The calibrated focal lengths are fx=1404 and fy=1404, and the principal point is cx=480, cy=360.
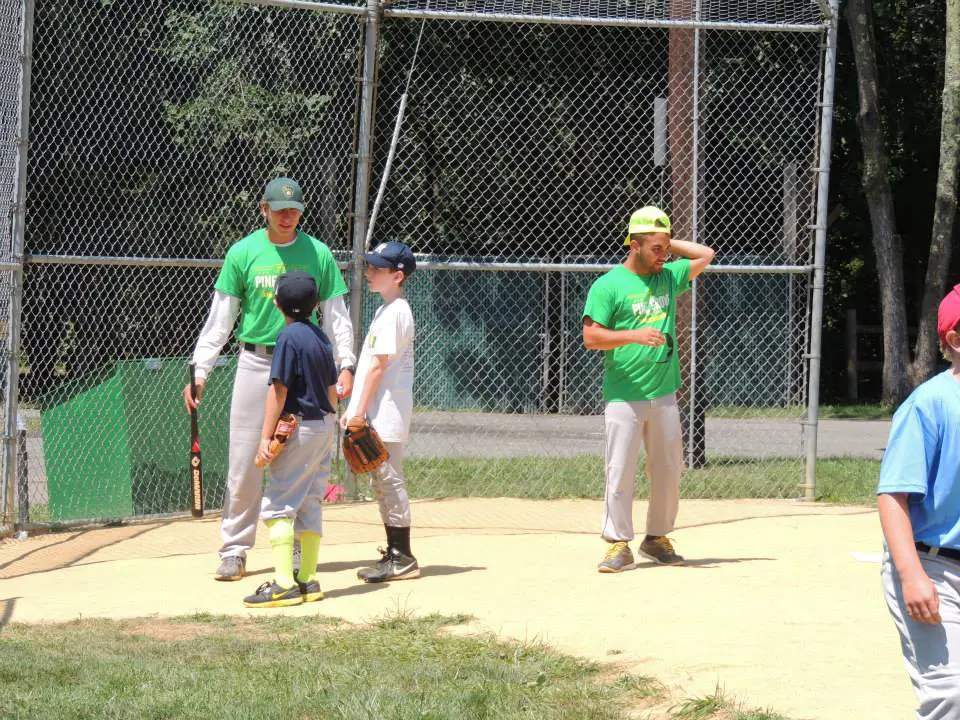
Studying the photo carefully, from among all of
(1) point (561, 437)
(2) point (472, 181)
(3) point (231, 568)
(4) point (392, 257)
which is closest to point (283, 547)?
(3) point (231, 568)

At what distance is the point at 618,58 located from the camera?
1791 centimetres

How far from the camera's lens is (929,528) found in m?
3.76

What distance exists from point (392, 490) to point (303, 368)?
956 millimetres

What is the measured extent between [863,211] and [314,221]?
15.2 meters

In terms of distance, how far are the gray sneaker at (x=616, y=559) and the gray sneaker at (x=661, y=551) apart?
23 cm

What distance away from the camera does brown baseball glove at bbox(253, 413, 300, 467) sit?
6.59 m

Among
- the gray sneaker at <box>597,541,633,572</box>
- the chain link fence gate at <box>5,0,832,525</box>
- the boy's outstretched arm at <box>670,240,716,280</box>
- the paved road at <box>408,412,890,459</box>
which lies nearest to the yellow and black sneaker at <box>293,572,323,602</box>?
the gray sneaker at <box>597,541,633,572</box>

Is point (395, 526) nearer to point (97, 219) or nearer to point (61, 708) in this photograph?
point (61, 708)

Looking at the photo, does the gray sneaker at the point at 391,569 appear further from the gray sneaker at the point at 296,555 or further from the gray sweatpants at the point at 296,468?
the gray sweatpants at the point at 296,468

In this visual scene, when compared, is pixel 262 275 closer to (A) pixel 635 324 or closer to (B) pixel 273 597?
(B) pixel 273 597

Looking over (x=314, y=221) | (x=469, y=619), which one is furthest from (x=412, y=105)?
(x=469, y=619)

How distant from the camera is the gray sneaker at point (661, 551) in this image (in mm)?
7758

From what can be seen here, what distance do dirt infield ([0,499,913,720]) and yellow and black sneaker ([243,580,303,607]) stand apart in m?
0.09

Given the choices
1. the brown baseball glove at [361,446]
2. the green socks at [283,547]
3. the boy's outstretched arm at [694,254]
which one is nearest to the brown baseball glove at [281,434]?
the green socks at [283,547]
